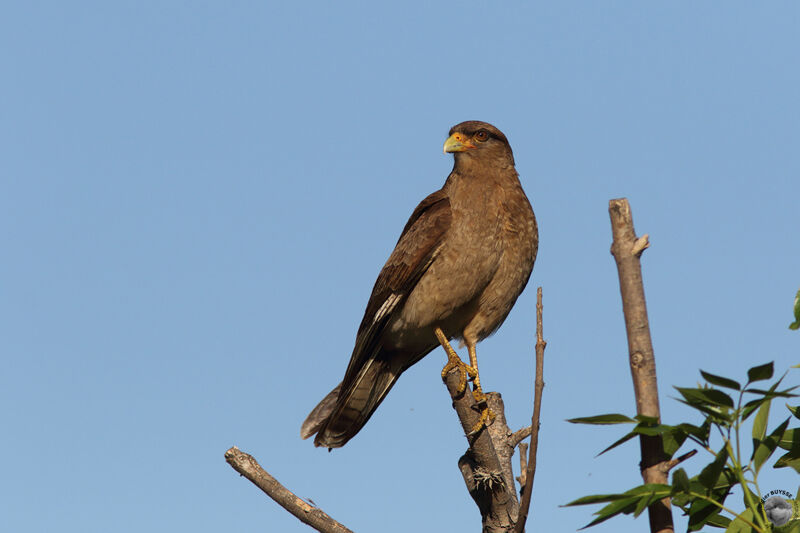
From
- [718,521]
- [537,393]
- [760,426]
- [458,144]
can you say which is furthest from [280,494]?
[458,144]

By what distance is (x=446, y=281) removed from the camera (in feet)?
23.4

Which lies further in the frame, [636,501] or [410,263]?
[410,263]

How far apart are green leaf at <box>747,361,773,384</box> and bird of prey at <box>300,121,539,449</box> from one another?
14.0ft

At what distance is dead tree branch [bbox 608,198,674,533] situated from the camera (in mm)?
2594

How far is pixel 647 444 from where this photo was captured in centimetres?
270

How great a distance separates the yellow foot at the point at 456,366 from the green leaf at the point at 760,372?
3.86 meters

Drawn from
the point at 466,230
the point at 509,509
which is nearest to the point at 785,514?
the point at 509,509

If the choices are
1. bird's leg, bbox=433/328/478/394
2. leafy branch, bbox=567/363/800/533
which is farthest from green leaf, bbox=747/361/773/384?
bird's leg, bbox=433/328/478/394

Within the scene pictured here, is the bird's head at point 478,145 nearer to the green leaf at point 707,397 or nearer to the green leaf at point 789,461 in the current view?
the green leaf at point 789,461

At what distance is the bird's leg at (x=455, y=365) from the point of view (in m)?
6.24

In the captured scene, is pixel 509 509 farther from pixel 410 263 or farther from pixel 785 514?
pixel 785 514

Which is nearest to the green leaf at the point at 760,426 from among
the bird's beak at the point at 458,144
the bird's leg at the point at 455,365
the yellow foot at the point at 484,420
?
the yellow foot at the point at 484,420

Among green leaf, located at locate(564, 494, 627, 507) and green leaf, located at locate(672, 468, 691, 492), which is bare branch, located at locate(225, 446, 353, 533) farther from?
green leaf, located at locate(672, 468, 691, 492)

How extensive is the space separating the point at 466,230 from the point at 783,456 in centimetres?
437
